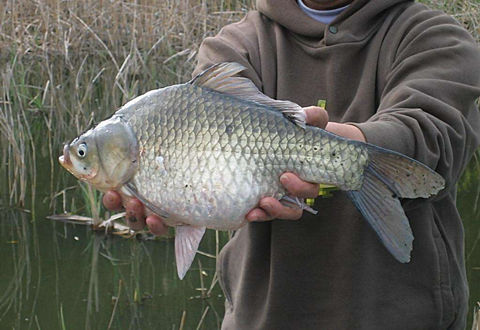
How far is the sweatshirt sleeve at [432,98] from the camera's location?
1425mm

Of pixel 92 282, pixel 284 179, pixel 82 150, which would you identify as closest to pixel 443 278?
pixel 284 179

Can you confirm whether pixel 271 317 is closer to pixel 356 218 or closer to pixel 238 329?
pixel 238 329

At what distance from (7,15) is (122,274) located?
1.99 metres

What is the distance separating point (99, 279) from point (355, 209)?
181 centimetres

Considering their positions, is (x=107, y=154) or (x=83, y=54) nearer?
(x=107, y=154)

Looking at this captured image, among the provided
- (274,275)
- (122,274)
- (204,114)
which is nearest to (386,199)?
(204,114)

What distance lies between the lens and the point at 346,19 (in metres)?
1.70

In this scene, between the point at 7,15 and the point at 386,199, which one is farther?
the point at 7,15

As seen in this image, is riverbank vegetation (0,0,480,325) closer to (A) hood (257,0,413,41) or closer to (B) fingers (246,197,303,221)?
(A) hood (257,0,413,41)

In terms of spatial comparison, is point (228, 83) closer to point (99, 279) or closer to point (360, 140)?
point (360, 140)

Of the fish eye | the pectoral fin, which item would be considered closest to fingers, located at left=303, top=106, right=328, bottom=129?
the pectoral fin

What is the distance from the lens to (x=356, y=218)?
1631 millimetres

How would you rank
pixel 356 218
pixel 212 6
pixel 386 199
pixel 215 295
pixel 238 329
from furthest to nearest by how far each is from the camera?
pixel 212 6 → pixel 215 295 → pixel 238 329 → pixel 356 218 → pixel 386 199

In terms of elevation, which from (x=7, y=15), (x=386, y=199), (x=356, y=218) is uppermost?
(x=386, y=199)
